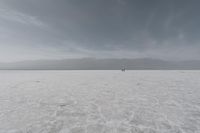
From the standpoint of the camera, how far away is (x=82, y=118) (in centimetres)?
358

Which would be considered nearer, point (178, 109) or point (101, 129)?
point (101, 129)

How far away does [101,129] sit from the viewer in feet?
9.63

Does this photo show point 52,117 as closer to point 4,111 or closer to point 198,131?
point 4,111

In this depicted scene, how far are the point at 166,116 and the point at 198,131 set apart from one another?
2.86 ft

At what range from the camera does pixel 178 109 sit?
4168mm

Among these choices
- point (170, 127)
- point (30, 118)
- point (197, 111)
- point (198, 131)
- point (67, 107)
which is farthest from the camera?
point (67, 107)

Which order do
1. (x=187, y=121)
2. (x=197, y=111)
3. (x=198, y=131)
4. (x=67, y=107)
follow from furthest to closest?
(x=67, y=107) → (x=197, y=111) → (x=187, y=121) → (x=198, y=131)

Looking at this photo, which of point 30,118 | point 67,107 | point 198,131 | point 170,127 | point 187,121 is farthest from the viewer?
point 67,107

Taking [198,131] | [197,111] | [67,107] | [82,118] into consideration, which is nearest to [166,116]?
[198,131]

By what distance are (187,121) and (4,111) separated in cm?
587

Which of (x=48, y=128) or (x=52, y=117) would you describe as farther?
(x=52, y=117)

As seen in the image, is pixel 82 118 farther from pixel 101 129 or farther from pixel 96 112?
pixel 101 129

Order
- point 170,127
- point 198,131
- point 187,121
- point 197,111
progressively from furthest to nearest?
point 197,111 < point 187,121 < point 170,127 < point 198,131

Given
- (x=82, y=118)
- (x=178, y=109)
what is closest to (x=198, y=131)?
(x=178, y=109)
